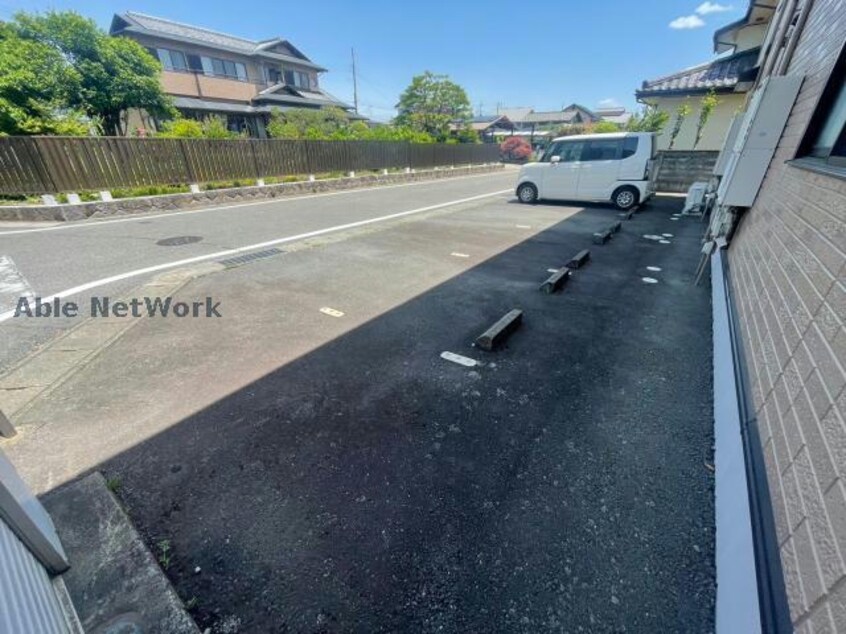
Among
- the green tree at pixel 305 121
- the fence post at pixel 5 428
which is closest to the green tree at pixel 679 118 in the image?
the green tree at pixel 305 121

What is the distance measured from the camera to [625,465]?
204 cm

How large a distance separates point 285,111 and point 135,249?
19448 mm

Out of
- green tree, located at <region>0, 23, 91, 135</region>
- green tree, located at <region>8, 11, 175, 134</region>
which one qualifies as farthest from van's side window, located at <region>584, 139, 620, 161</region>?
green tree, located at <region>8, 11, 175, 134</region>

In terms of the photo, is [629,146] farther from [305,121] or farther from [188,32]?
[188,32]

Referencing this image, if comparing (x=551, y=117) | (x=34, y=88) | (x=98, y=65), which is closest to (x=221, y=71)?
(x=98, y=65)

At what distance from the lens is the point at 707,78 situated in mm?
11711

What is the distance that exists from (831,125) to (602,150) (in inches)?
284

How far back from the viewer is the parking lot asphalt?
1448 mm

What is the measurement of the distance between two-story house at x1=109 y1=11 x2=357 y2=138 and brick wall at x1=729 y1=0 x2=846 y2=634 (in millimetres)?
26509

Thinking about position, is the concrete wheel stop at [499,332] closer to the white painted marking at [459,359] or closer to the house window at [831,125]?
the white painted marking at [459,359]

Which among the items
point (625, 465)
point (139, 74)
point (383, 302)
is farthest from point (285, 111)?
point (625, 465)

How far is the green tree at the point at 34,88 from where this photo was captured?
948cm

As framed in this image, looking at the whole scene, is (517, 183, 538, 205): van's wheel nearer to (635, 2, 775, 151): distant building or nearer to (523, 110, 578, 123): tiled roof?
(635, 2, 775, 151): distant building

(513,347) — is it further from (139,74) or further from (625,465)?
Answer: (139,74)
